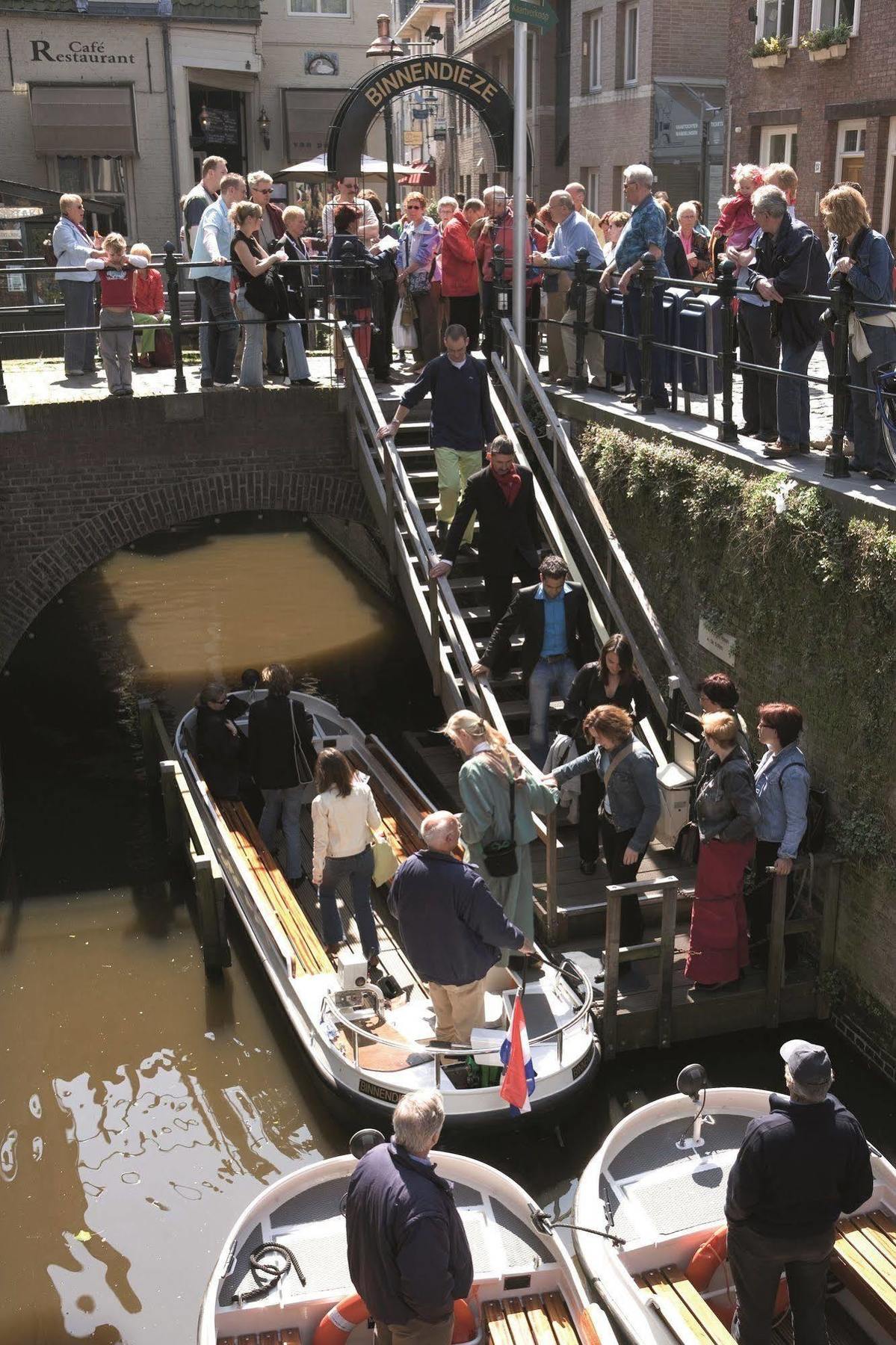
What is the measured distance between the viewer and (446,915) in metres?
6.92

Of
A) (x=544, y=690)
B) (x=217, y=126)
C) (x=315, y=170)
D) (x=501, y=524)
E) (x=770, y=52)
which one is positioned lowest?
(x=544, y=690)

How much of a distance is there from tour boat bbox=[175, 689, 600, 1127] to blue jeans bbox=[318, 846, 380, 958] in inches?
5.7

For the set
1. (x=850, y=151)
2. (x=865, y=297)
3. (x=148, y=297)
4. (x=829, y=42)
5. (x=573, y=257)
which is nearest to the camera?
(x=865, y=297)

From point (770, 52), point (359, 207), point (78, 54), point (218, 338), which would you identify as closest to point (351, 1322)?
point (218, 338)

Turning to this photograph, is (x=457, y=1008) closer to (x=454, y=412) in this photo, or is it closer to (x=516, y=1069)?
(x=516, y=1069)

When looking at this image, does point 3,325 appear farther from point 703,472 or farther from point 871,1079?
point 871,1079

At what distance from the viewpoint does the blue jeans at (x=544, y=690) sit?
978 cm

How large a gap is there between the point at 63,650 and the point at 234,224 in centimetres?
773

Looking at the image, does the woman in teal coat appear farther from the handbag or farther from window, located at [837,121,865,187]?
window, located at [837,121,865,187]

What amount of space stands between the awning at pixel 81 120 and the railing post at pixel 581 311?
57.7 ft

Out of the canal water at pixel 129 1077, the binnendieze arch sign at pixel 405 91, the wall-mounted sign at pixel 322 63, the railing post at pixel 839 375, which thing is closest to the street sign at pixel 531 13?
the binnendieze arch sign at pixel 405 91

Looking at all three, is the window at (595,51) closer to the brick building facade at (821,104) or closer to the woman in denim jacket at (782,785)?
the brick building facade at (821,104)

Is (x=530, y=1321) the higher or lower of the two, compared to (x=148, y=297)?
lower

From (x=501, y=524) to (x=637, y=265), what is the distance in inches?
109
